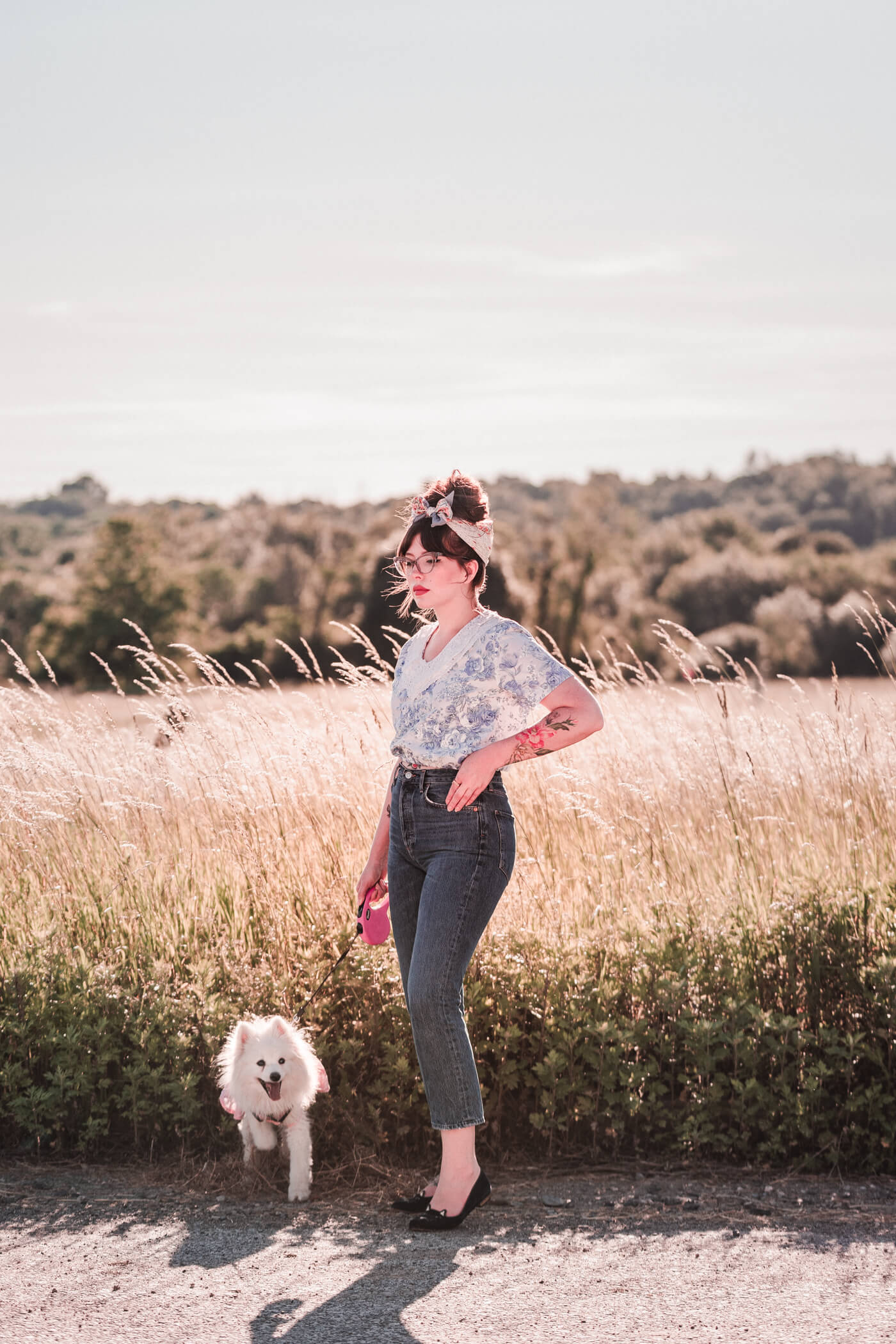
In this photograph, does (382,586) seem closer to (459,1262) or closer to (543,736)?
(543,736)

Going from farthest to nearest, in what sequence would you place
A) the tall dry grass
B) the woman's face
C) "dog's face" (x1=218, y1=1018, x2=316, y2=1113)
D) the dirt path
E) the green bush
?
the tall dry grass
the green bush
"dog's face" (x1=218, y1=1018, x2=316, y2=1113)
the woman's face
the dirt path

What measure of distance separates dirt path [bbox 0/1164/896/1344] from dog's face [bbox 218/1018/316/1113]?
32 centimetres

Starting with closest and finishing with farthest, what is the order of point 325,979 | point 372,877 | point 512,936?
point 372,877 < point 325,979 < point 512,936

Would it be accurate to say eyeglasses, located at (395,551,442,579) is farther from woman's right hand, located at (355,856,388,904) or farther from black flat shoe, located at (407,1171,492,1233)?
black flat shoe, located at (407,1171,492,1233)

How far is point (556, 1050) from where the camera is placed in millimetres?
3814

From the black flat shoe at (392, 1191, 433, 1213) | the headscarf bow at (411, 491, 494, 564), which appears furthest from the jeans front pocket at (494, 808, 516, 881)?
the black flat shoe at (392, 1191, 433, 1213)

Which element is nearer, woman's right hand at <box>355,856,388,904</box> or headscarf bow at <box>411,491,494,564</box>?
headscarf bow at <box>411,491,494,564</box>

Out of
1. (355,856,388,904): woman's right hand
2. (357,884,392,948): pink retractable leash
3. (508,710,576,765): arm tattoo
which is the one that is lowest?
(357,884,392,948): pink retractable leash

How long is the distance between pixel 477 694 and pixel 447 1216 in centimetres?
141

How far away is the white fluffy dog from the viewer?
138 inches

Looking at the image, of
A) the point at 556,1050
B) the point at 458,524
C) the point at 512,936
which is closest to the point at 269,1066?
the point at 556,1050

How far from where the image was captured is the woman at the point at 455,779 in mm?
3184

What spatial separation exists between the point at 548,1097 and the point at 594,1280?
772mm

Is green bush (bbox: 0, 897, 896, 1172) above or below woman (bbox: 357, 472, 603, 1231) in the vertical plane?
below
